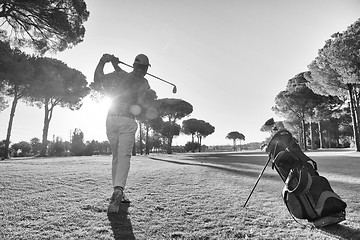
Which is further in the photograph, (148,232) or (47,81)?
(47,81)

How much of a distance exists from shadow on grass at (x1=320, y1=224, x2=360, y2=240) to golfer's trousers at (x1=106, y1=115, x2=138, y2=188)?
269cm

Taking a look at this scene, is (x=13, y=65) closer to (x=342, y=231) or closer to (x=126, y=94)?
(x=126, y=94)

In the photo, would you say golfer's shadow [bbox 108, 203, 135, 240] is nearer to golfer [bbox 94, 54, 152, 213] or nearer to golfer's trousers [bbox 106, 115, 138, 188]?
golfer [bbox 94, 54, 152, 213]

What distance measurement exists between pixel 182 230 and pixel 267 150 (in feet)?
5.42

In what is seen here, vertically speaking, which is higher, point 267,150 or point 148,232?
point 267,150

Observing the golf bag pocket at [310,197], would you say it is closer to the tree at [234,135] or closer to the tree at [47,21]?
the tree at [47,21]

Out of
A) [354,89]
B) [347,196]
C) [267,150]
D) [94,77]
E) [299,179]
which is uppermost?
[354,89]

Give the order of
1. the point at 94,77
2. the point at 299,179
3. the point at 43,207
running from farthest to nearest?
the point at 94,77 → the point at 43,207 → the point at 299,179

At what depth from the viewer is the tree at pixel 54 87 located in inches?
1000

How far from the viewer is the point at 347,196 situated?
4391 millimetres

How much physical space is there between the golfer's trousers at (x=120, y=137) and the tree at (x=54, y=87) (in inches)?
1035

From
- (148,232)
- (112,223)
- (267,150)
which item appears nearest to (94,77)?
(112,223)

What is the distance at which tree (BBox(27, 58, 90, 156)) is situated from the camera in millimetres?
25391

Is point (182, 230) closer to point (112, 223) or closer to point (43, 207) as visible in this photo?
point (112, 223)
